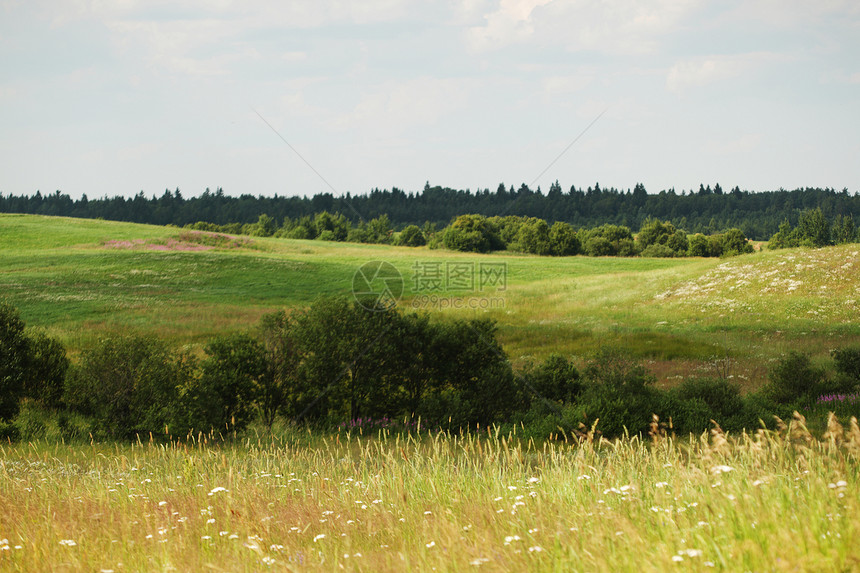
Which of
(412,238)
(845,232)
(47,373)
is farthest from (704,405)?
(845,232)

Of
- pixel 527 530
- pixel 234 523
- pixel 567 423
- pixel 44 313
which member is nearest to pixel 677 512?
pixel 527 530

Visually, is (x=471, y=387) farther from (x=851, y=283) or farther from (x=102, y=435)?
(x=851, y=283)

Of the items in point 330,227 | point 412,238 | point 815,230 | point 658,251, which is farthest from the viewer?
point 330,227

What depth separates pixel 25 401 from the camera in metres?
16.8

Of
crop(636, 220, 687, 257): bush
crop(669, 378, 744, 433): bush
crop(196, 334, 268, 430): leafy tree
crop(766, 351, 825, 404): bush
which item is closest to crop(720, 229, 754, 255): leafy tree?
crop(636, 220, 687, 257): bush

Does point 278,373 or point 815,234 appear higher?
point 815,234

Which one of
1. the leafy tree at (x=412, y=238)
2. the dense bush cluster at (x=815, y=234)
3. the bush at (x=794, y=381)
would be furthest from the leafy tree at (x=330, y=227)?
the bush at (x=794, y=381)

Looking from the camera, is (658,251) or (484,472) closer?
(484,472)

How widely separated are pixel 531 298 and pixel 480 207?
7407cm

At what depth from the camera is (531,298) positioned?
130 feet

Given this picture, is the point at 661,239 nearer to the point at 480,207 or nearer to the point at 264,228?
the point at 480,207

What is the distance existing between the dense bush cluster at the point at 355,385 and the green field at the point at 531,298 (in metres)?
3.77

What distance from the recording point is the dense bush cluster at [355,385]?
14086mm

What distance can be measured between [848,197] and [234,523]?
164m
